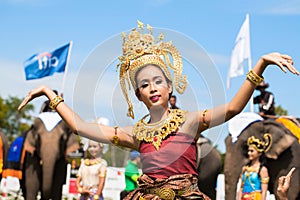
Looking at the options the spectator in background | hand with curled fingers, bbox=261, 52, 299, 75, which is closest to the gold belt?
hand with curled fingers, bbox=261, 52, 299, 75

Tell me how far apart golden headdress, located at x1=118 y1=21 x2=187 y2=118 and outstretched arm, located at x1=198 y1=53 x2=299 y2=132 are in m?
0.24

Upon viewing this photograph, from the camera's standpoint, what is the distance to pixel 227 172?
9.91 metres

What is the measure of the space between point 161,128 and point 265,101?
21.1 ft

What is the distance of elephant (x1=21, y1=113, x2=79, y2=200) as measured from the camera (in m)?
10.3

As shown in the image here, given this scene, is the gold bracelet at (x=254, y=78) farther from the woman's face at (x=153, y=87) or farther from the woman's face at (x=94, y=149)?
the woman's face at (x=94, y=149)

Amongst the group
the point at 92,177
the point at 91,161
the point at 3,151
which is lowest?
the point at 92,177

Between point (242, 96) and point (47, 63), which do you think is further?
point (47, 63)

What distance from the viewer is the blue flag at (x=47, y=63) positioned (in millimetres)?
16422

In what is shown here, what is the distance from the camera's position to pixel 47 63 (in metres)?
16.9

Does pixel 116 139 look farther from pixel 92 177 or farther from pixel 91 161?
pixel 91 161

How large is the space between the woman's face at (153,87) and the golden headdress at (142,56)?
1.5 inches

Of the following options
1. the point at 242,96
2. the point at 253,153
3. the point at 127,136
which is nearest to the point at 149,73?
the point at 127,136

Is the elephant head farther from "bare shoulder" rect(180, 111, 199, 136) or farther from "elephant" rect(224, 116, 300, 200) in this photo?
"bare shoulder" rect(180, 111, 199, 136)

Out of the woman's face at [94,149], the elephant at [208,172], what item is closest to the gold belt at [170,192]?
the woman's face at [94,149]
